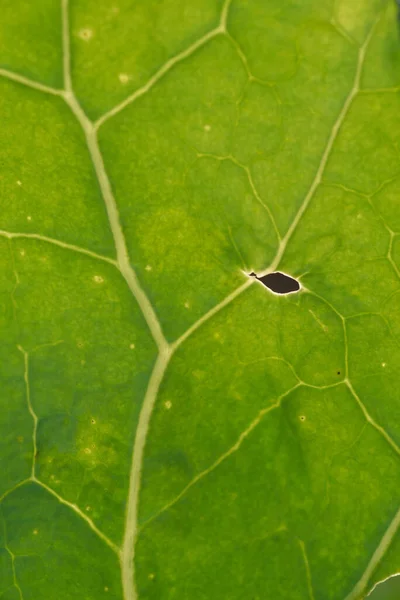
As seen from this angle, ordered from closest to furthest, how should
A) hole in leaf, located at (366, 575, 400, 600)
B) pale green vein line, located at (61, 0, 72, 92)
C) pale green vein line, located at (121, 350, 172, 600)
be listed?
pale green vein line, located at (61, 0, 72, 92) → pale green vein line, located at (121, 350, 172, 600) → hole in leaf, located at (366, 575, 400, 600)

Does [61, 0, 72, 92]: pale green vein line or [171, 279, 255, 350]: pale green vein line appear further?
[171, 279, 255, 350]: pale green vein line

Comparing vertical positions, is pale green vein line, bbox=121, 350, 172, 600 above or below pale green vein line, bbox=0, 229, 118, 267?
below

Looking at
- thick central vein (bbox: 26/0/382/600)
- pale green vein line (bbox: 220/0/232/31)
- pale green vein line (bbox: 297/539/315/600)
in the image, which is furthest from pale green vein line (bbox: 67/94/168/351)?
pale green vein line (bbox: 297/539/315/600)

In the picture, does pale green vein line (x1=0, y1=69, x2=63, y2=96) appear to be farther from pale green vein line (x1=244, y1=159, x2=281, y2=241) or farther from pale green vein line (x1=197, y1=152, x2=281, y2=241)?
pale green vein line (x1=244, y1=159, x2=281, y2=241)

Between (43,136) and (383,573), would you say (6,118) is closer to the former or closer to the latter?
(43,136)

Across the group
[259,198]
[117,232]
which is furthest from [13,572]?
[259,198]

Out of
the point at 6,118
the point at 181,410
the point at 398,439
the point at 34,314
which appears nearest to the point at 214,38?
the point at 6,118
